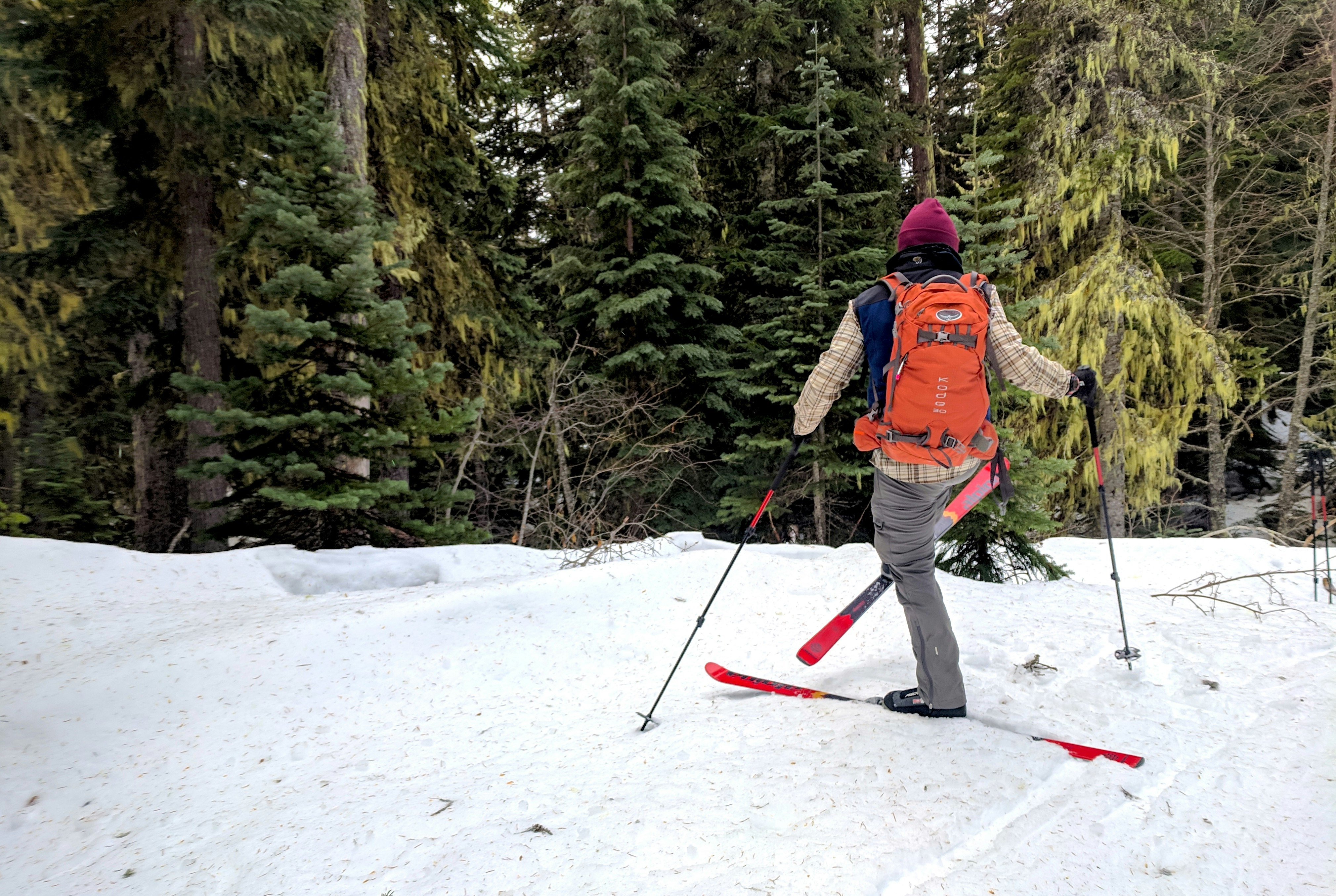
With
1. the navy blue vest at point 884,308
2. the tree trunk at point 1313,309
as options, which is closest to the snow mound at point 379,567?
the navy blue vest at point 884,308

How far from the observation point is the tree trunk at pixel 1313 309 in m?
11.0

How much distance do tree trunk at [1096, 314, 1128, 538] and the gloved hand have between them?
895cm

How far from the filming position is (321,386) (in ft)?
18.1

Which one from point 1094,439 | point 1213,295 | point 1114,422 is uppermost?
point 1213,295

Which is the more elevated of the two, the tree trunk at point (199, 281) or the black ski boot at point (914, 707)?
the tree trunk at point (199, 281)

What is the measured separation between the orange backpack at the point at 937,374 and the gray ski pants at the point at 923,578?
19 centimetres

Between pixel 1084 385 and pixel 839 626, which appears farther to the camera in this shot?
pixel 839 626

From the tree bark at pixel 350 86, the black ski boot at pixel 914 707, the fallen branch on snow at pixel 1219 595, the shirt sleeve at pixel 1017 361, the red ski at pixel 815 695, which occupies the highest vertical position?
the tree bark at pixel 350 86

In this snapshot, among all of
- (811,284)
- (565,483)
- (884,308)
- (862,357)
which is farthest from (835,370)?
(811,284)

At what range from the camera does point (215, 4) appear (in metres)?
5.77

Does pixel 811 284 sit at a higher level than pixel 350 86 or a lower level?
lower

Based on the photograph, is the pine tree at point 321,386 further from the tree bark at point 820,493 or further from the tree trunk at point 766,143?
the tree trunk at point 766,143

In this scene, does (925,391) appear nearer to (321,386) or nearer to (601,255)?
(321,386)

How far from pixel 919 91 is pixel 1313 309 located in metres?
8.24
